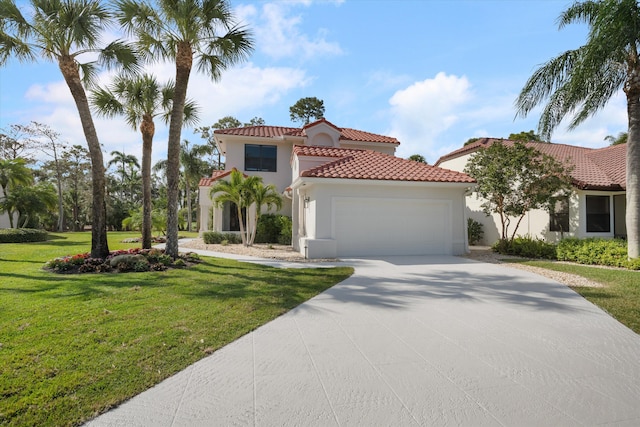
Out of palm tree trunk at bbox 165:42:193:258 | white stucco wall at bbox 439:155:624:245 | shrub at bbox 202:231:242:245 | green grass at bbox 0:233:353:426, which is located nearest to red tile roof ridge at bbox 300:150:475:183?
palm tree trunk at bbox 165:42:193:258

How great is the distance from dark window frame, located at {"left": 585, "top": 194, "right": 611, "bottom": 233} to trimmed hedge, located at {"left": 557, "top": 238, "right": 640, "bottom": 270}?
3523mm

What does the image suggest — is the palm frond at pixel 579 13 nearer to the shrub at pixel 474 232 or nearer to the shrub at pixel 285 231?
the shrub at pixel 474 232

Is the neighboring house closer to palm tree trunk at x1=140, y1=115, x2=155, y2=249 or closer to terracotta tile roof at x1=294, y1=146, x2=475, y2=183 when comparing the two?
terracotta tile roof at x1=294, y1=146, x2=475, y2=183

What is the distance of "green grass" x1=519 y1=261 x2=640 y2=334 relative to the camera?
6.01 metres

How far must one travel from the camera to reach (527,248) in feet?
48.9

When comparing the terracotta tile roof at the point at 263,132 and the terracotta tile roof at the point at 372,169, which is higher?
the terracotta tile roof at the point at 263,132

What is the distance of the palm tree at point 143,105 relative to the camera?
49.2 ft

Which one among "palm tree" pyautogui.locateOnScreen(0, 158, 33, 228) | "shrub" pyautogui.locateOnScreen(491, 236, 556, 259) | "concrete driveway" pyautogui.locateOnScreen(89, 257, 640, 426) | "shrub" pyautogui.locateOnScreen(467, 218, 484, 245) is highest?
"palm tree" pyautogui.locateOnScreen(0, 158, 33, 228)

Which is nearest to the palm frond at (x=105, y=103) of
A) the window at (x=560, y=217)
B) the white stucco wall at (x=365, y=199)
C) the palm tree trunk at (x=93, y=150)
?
the palm tree trunk at (x=93, y=150)

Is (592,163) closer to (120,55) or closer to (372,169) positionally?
(372,169)

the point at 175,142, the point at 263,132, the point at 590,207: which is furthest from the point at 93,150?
the point at 590,207

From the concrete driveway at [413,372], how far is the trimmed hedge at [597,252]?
7.33m

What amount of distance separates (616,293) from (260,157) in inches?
743

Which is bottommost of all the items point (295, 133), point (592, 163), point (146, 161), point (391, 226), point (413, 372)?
point (413, 372)
